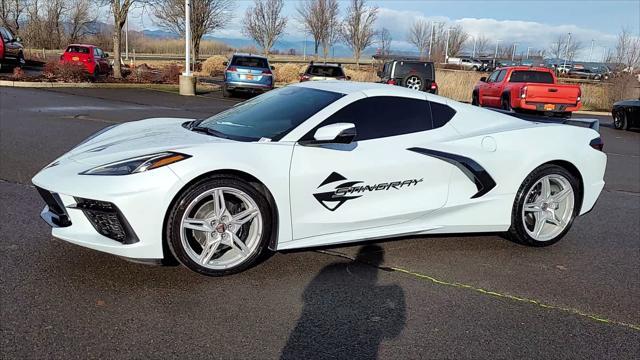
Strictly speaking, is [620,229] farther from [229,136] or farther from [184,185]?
[184,185]

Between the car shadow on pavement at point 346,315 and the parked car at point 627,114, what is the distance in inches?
621

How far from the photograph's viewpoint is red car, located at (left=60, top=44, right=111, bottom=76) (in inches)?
958

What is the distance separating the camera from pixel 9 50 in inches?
966

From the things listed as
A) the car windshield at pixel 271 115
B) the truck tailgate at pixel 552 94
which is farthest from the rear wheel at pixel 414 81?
the car windshield at pixel 271 115

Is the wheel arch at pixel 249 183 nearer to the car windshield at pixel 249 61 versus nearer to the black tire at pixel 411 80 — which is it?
the car windshield at pixel 249 61

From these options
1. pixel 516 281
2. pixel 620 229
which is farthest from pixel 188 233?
pixel 620 229

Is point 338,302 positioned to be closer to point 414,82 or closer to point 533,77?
point 533,77

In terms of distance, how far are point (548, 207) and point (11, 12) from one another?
47222mm

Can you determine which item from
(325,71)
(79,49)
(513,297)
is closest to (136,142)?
(513,297)

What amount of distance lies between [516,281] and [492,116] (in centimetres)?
167

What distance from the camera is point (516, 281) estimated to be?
169 inches

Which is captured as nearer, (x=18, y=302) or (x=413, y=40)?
(x=18, y=302)

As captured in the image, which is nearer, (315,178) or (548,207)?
(315,178)

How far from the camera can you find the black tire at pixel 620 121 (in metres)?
17.6
